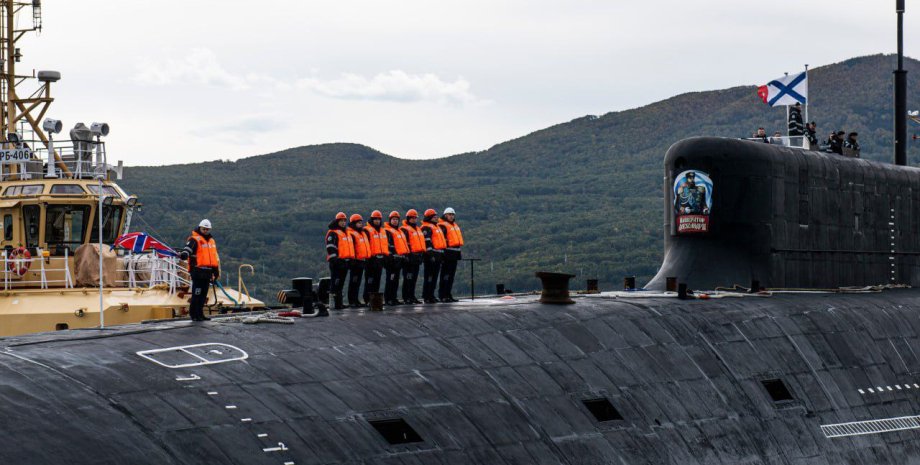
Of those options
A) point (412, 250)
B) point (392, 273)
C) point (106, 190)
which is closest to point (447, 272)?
point (412, 250)

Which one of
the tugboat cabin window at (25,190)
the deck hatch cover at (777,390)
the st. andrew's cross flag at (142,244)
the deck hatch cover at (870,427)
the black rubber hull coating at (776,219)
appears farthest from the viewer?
the tugboat cabin window at (25,190)

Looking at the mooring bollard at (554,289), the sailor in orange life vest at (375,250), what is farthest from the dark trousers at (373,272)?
the mooring bollard at (554,289)

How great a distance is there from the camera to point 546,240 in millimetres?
141000

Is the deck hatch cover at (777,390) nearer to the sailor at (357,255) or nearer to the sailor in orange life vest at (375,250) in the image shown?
the sailor in orange life vest at (375,250)

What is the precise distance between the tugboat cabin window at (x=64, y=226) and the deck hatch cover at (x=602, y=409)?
19.7 m

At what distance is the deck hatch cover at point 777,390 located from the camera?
68.5 ft

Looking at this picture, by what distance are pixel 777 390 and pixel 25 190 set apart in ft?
67.7

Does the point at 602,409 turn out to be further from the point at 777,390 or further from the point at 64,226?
the point at 64,226

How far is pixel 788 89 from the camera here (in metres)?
31.1

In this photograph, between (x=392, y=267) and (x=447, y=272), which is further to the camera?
(x=447, y=272)

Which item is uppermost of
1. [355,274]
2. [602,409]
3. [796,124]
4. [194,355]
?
[796,124]

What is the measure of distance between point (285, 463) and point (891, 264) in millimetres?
18769

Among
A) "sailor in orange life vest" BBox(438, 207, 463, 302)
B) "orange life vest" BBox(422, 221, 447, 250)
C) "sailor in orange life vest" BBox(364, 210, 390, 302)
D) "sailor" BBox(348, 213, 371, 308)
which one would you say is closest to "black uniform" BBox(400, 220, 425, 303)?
"orange life vest" BBox(422, 221, 447, 250)

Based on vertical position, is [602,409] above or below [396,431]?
below
